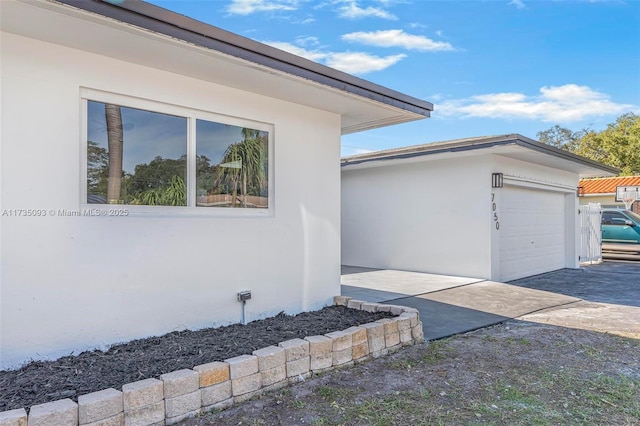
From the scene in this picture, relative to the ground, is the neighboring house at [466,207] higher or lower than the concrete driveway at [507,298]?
higher

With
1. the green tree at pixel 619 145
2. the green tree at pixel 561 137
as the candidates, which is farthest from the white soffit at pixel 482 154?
the green tree at pixel 561 137

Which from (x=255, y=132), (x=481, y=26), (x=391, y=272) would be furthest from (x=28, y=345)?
(x=481, y=26)

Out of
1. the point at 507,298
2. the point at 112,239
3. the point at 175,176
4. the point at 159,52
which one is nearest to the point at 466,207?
the point at 507,298

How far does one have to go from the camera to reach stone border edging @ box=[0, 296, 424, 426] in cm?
258

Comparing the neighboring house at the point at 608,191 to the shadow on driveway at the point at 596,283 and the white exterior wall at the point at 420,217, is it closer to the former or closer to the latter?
the shadow on driveway at the point at 596,283

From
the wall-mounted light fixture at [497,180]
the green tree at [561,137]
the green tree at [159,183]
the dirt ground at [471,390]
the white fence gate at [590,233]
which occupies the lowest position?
the dirt ground at [471,390]

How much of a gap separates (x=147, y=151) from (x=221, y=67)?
1202 mm

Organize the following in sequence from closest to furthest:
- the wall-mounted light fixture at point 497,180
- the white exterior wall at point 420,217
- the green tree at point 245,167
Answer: the green tree at point 245,167
the wall-mounted light fixture at point 497,180
the white exterior wall at point 420,217

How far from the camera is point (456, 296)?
773 cm

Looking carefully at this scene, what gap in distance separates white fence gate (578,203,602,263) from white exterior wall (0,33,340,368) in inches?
463

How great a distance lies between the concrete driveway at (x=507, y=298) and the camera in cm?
601

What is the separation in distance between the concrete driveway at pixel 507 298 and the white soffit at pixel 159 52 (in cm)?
323

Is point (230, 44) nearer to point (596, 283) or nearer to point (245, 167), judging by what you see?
point (245, 167)

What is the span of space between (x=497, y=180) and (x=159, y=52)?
7937mm
